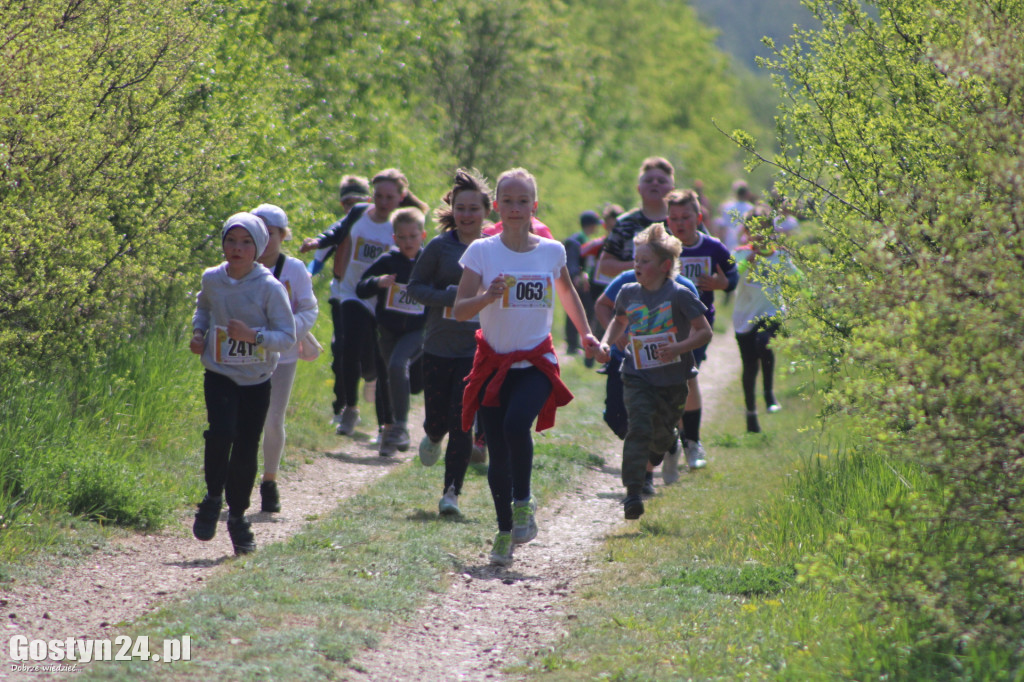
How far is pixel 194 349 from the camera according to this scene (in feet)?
21.2

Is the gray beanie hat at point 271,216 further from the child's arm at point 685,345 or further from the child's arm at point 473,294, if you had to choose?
the child's arm at point 685,345

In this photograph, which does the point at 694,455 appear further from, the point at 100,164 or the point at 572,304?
the point at 100,164

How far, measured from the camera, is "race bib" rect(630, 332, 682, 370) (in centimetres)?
799

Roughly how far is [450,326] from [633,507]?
1.78 meters

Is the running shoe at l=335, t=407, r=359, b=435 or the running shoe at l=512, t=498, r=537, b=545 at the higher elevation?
the running shoe at l=335, t=407, r=359, b=435

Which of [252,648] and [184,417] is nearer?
[252,648]

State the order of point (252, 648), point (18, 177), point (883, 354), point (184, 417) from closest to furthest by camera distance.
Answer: point (883, 354), point (252, 648), point (18, 177), point (184, 417)

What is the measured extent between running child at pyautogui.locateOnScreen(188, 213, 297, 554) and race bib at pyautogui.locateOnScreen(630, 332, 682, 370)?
249cm

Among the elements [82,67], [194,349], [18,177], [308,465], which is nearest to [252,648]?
[194,349]

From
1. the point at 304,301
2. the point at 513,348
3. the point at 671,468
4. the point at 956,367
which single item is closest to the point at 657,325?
the point at 513,348

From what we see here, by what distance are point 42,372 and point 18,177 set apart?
1.41 metres

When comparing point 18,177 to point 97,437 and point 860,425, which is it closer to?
point 97,437

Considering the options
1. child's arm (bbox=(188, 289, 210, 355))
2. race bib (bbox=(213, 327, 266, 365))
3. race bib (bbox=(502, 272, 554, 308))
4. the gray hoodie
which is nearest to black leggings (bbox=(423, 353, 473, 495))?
race bib (bbox=(502, 272, 554, 308))

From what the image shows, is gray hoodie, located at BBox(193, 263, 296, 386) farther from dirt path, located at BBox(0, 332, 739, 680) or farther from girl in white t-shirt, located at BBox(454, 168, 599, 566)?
dirt path, located at BBox(0, 332, 739, 680)
